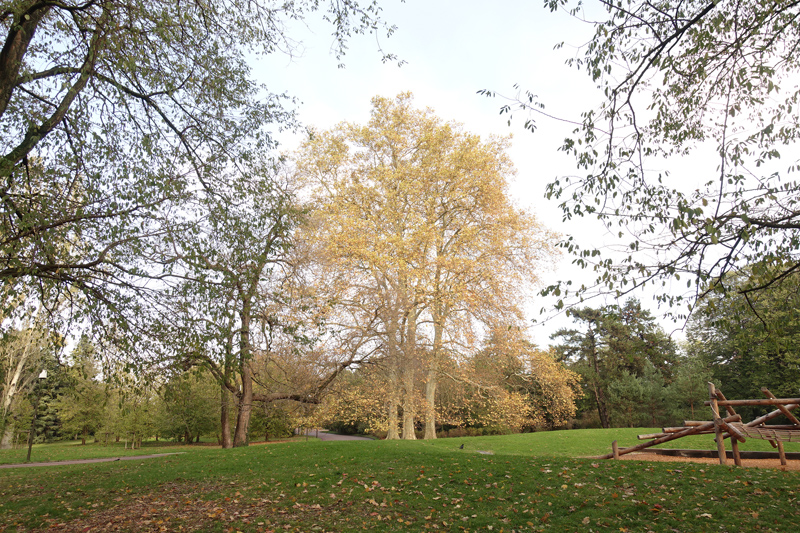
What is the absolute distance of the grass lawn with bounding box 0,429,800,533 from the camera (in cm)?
579

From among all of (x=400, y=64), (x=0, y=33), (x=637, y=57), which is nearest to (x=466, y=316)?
(x=400, y=64)

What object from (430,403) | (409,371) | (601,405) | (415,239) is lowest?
(601,405)

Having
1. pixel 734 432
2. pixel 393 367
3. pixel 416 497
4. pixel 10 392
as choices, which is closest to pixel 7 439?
pixel 10 392

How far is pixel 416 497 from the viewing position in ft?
23.4

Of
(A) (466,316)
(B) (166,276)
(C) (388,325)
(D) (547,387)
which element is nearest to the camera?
(B) (166,276)

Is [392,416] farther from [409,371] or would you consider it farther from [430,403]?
[409,371]

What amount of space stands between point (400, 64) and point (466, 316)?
11418 millimetres

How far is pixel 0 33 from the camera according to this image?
661cm

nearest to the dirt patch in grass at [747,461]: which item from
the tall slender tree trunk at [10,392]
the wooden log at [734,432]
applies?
the wooden log at [734,432]

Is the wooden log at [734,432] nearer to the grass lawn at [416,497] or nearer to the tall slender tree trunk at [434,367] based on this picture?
the grass lawn at [416,497]

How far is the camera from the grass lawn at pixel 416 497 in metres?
5.79

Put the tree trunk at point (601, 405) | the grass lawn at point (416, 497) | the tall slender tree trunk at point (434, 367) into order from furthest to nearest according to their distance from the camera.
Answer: the tree trunk at point (601, 405) < the tall slender tree trunk at point (434, 367) < the grass lawn at point (416, 497)

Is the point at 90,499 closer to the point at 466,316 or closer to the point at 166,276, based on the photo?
the point at 166,276

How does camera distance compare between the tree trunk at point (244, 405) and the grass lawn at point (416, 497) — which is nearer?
the grass lawn at point (416, 497)
